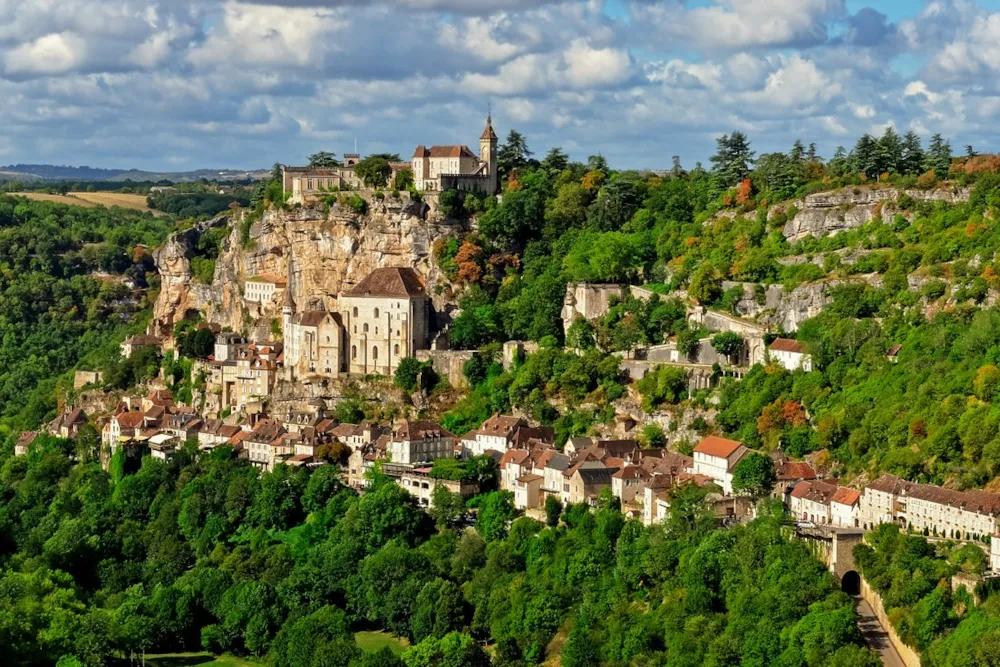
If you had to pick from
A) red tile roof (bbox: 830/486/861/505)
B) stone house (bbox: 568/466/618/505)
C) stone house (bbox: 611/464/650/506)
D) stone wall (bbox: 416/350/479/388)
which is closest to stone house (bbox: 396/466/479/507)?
stone house (bbox: 568/466/618/505)

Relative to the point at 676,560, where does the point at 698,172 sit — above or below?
above

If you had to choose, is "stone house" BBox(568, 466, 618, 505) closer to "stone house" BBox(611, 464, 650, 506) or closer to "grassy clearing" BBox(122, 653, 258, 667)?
"stone house" BBox(611, 464, 650, 506)

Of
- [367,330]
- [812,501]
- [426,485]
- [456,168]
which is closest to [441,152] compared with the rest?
[456,168]

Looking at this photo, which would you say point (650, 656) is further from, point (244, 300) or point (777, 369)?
point (244, 300)

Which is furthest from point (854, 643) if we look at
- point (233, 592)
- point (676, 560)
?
point (233, 592)

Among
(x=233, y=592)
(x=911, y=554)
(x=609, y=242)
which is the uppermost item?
(x=609, y=242)

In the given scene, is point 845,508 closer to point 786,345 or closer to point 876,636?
point 876,636
